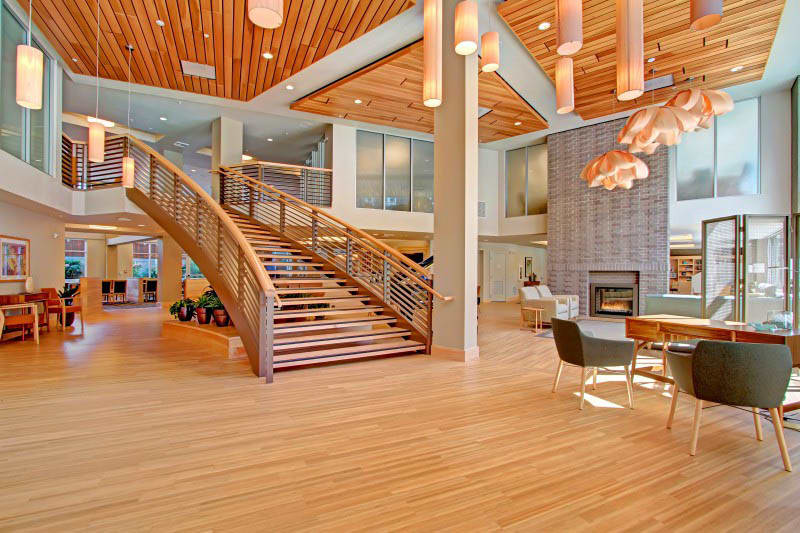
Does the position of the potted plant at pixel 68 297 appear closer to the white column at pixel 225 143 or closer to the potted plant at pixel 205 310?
the potted plant at pixel 205 310

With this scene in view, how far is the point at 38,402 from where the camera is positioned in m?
3.85

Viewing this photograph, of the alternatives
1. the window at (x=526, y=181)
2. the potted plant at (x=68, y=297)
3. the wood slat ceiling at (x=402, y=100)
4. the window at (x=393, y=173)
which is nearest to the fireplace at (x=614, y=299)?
the window at (x=526, y=181)

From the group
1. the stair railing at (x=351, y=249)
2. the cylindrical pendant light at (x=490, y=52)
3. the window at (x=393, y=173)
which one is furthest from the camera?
the window at (x=393, y=173)

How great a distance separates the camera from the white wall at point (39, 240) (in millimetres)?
8148

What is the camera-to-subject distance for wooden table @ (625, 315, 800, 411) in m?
3.52

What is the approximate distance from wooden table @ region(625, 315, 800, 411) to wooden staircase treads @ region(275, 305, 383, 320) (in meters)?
3.68

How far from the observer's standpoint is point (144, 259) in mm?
19906

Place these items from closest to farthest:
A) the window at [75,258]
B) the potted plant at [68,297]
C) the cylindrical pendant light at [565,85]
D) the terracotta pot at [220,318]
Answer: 1. the cylindrical pendant light at [565,85]
2. the terracotta pot at [220,318]
3. the potted plant at [68,297]
4. the window at [75,258]

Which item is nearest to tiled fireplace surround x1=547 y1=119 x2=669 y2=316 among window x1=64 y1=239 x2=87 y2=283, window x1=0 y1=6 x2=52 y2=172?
window x1=0 y1=6 x2=52 y2=172

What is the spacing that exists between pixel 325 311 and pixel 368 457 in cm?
335

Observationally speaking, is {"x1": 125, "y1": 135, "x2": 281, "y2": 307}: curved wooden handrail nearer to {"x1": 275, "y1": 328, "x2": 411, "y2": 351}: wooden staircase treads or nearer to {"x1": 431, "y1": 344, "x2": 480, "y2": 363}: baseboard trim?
{"x1": 275, "y1": 328, "x2": 411, "y2": 351}: wooden staircase treads

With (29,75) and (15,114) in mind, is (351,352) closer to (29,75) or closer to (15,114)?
(29,75)

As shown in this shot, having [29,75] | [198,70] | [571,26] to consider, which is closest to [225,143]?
[198,70]

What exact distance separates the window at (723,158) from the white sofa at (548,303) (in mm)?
4054
